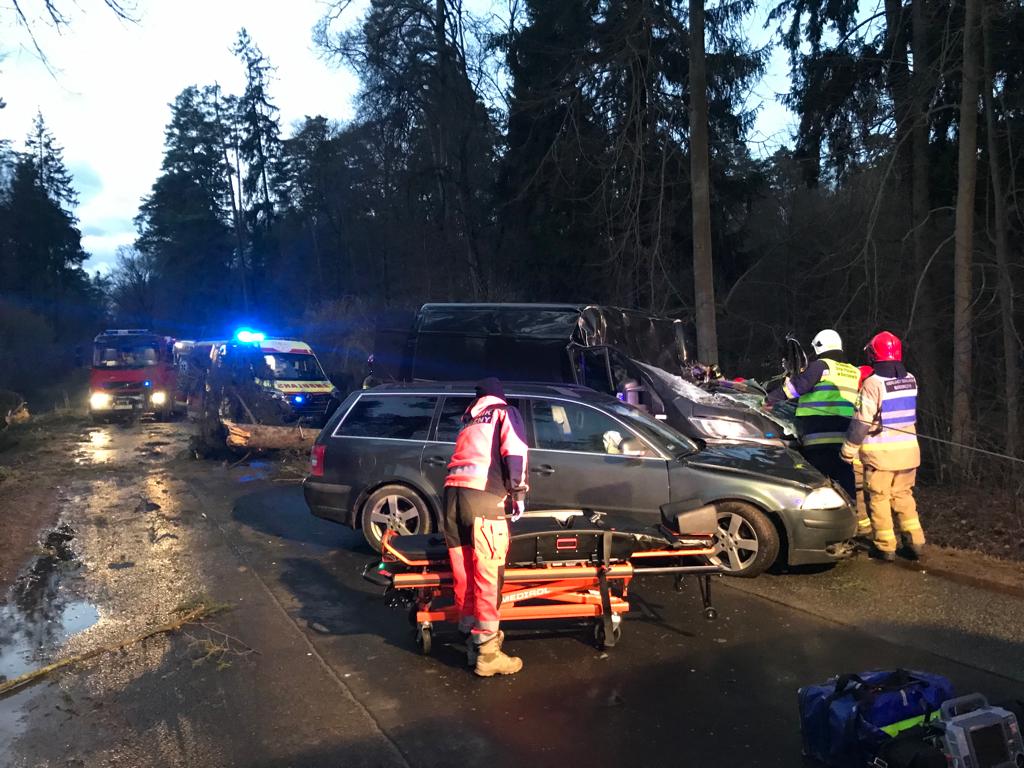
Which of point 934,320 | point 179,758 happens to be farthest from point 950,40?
point 179,758

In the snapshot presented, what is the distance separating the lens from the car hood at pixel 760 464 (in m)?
6.61

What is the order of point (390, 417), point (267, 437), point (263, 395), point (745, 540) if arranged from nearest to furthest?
point (745, 540) < point (390, 417) < point (267, 437) < point (263, 395)

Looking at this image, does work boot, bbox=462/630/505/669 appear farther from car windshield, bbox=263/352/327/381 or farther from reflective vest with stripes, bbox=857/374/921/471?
car windshield, bbox=263/352/327/381

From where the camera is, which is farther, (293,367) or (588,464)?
(293,367)

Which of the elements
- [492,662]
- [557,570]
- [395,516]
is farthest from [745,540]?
[395,516]

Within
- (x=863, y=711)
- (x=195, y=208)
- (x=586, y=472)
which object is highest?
(x=195, y=208)

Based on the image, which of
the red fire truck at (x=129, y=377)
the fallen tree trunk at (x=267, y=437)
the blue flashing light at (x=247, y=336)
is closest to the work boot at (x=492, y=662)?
the fallen tree trunk at (x=267, y=437)

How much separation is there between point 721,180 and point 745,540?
12.7 metres

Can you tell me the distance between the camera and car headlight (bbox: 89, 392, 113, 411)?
22.0m

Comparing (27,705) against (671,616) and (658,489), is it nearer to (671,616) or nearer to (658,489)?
(671,616)

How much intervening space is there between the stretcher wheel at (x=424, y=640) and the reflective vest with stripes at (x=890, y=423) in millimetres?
4226

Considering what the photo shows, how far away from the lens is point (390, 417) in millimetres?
7852

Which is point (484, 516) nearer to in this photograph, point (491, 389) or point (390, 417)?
point (491, 389)

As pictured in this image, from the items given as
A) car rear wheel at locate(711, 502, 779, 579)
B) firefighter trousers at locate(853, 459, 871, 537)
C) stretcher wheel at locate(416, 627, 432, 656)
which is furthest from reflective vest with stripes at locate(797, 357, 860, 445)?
stretcher wheel at locate(416, 627, 432, 656)
